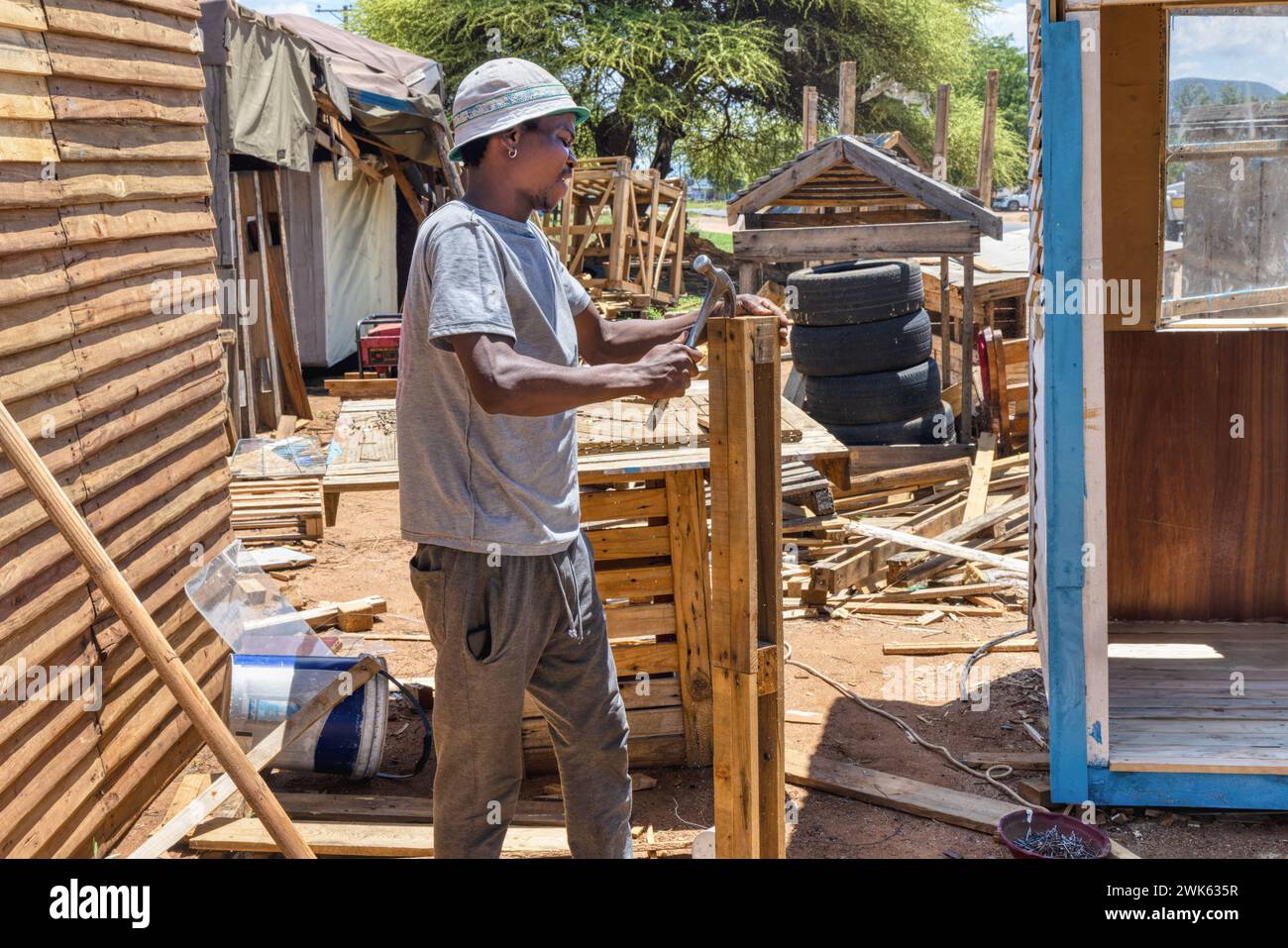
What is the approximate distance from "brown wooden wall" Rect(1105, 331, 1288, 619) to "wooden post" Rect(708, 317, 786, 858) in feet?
12.3

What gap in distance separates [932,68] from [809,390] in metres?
27.5

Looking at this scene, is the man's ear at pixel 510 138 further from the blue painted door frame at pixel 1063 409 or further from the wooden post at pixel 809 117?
the wooden post at pixel 809 117

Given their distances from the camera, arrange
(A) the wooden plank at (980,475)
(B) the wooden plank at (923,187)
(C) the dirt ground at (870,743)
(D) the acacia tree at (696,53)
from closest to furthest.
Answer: (C) the dirt ground at (870,743), (A) the wooden plank at (980,475), (B) the wooden plank at (923,187), (D) the acacia tree at (696,53)

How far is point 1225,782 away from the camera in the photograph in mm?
4750

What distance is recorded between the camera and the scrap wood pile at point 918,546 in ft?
25.3

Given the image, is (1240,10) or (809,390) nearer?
(1240,10)

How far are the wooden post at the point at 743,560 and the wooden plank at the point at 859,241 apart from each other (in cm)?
792

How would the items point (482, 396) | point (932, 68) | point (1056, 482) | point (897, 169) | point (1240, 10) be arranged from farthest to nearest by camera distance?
point (932, 68) < point (897, 169) < point (1240, 10) < point (1056, 482) < point (482, 396)

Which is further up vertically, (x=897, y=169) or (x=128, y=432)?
(x=897, y=169)

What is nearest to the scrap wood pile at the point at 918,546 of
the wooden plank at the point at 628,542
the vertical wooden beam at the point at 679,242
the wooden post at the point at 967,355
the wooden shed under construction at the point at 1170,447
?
the wooden post at the point at 967,355

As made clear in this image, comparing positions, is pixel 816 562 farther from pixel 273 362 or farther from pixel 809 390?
pixel 273 362

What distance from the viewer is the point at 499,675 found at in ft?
10.3

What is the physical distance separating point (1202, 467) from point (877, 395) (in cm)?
527
